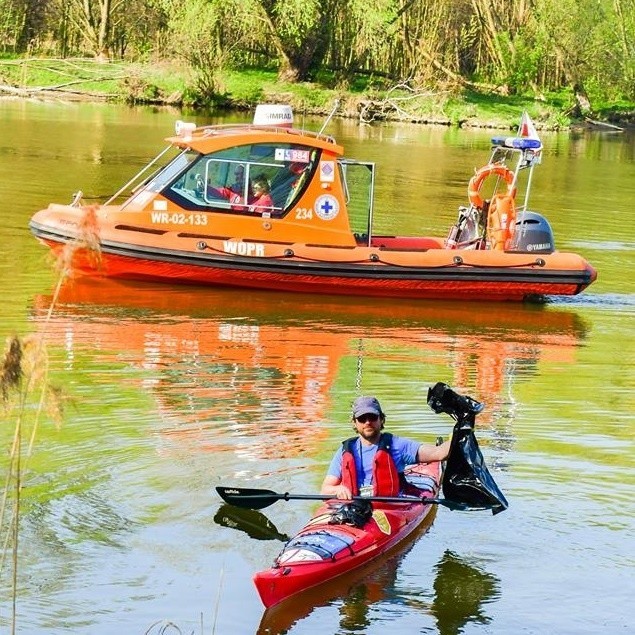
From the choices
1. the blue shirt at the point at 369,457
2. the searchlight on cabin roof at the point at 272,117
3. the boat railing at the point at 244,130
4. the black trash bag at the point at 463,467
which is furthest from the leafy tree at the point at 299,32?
the blue shirt at the point at 369,457

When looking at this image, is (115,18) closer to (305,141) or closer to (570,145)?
(570,145)

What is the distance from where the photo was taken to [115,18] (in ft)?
177

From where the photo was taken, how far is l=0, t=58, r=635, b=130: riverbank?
4753 centimetres

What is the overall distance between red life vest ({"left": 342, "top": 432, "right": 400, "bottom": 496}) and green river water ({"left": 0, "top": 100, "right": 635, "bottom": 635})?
47 centimetres

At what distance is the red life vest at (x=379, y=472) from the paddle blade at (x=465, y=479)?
0.49 m

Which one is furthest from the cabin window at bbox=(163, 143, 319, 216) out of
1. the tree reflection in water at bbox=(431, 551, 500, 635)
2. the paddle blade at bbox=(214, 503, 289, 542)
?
the tree reflection in water at bbox=(431, 551, 500, 635)

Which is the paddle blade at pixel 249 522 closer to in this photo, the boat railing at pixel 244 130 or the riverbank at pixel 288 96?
the boat railing at pixel 244 130

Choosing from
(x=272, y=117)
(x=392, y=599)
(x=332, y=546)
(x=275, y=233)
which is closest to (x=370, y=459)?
(x=332, y=546)

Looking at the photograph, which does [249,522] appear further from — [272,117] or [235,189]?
[272,117]

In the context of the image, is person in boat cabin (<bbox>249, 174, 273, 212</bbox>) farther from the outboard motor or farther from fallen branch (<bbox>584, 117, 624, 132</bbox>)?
fallen branch (<bbox>584, 117, 624, 132</bbox>)

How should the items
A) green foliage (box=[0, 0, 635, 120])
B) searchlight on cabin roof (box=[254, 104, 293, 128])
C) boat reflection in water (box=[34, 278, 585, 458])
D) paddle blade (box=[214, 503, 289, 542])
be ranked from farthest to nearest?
green foliage (box=[0, 0, 635, 120]) → searchlight on cabin roof (box=[254, 104, 293, 128]) → boat reflection in water (box=[34, 278, 585, 458]) → paddle blade (box=[214, 503, 289, 542])

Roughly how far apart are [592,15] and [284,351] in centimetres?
4425

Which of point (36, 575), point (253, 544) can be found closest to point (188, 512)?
point (253, 544)

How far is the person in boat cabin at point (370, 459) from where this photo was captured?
30.4 ft
